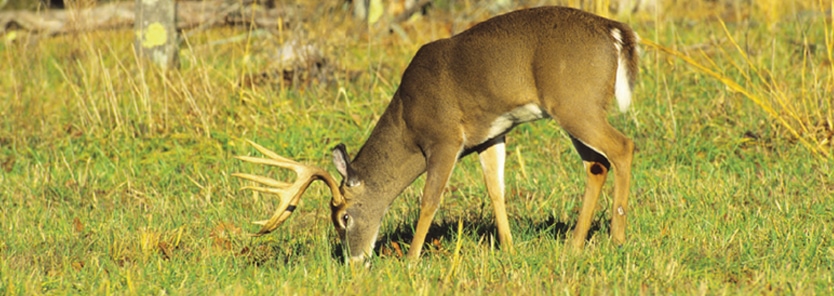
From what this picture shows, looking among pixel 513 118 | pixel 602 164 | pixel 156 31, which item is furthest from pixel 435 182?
pixel 156 31

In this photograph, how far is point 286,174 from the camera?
23.6ft

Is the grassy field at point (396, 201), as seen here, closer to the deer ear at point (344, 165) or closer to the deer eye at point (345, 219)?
the deer eye at point (345, 219)

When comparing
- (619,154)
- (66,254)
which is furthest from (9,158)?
(619,154)

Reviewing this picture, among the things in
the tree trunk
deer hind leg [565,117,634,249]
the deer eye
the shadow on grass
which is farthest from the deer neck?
the tree trunk

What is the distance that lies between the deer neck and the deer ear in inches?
2.3

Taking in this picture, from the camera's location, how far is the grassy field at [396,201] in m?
4.62

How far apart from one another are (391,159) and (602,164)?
106 cm

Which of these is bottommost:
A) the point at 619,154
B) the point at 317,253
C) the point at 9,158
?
the point at 9,158

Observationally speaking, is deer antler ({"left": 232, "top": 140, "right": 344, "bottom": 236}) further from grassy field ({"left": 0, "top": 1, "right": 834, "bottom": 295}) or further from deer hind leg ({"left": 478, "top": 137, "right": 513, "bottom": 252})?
A: deer hind leg ({"left": 478, "top": 137, "right": 513, "bottom": 252})

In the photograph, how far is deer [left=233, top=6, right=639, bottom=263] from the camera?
4.96m

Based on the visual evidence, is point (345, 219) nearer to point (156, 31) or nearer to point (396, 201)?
point (396, 201)

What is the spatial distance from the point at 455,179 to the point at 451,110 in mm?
1809

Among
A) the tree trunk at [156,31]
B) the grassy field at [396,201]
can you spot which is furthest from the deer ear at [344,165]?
the tree trunk at [156,31]

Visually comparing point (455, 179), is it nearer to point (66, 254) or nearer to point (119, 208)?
point (119, 208)
